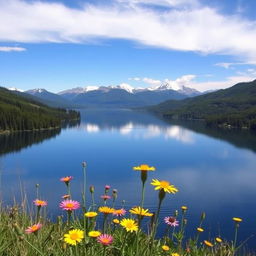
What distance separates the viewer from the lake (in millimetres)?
52500

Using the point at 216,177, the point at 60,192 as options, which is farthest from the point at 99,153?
the point at 60,192

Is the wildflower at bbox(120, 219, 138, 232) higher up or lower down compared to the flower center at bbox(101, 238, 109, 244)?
higher up

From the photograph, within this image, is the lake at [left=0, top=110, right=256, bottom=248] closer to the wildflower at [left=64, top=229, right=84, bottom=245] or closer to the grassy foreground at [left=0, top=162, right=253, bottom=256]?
the grassy foreground at [left=0, top=162, right=253, bottom=256]

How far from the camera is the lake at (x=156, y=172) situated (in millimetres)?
52500

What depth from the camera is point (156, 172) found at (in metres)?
80.1

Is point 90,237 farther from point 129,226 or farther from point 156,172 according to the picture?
point 156,172

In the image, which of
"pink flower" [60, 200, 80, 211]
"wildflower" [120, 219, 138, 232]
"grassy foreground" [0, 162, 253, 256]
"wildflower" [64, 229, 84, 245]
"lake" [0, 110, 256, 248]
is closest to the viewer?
"wildflower" [64, 229, 84, 245]

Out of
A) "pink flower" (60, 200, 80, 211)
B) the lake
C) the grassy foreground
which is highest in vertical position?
"pink flower" (60, 200, 80, 211)

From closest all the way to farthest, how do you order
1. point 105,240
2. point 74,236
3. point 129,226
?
point 105,240 → point 74,236 → point 129,226

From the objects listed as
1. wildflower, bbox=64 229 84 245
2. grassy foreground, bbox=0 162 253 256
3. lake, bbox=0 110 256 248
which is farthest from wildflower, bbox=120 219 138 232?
lake, bbox=0 110 256 248

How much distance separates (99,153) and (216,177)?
138 ft

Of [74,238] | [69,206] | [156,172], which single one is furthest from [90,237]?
[156,172]

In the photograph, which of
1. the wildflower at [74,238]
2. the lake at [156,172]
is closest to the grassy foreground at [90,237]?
the wildflower at [74,238]

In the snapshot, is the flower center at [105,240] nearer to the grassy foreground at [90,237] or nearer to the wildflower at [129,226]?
the grassy foreground at [90,237]
